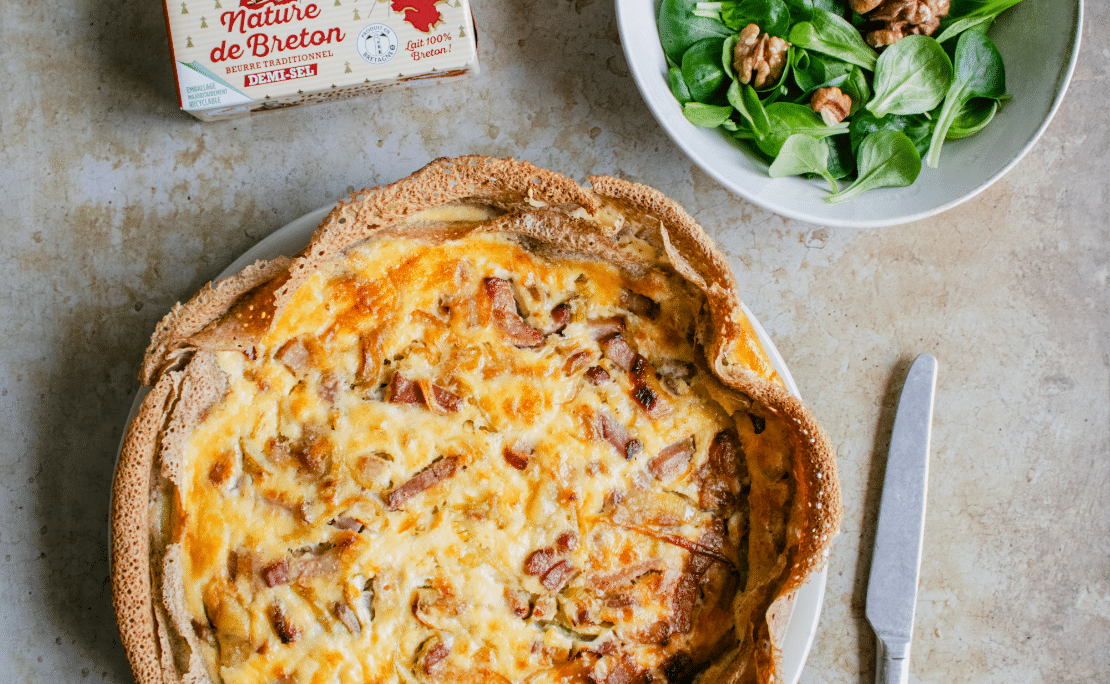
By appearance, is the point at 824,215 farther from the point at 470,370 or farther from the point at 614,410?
the point at 470,370

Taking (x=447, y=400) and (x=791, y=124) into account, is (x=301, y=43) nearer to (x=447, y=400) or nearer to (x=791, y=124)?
(x=447, y=400)

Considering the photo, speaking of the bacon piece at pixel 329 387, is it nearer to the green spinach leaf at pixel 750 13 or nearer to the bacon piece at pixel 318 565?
the bacon piece at pixel 318 565

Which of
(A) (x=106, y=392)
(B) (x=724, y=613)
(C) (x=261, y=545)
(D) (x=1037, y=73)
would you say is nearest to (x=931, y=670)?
(B) (x=724, y=613)

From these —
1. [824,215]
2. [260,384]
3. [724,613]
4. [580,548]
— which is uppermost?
[824,215]

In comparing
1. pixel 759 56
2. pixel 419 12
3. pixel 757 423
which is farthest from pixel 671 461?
pixel 419 12

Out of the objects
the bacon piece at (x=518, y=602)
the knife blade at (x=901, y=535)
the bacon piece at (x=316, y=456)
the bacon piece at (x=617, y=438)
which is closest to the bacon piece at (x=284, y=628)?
the bacon piece at (x=316, y=456)

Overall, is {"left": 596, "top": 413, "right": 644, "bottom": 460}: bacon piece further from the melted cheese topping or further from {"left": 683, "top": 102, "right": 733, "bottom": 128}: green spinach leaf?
{"left": 683, "top": 102, "right": 733, "bottom": 128}: green spinach leaf
